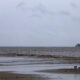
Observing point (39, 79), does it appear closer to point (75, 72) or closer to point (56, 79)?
point (56, 79)

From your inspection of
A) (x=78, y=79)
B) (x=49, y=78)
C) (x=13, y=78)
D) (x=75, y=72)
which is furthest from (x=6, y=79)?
(x=75, y=72)

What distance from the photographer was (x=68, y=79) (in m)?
27.4

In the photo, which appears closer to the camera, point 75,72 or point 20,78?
point 20,78

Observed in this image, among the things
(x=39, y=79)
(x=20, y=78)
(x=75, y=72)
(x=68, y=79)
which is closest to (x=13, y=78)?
(x=20, y=78)

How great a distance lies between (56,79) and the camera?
1073 inches

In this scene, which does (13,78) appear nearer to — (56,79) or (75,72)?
(56,79)

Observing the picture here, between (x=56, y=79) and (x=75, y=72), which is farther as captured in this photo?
(x=75, y=72)

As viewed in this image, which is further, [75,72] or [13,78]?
[75,72]

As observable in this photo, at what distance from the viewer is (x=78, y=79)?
27672mm

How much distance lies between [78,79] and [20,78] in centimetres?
501

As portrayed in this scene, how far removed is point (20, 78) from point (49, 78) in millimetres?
2522

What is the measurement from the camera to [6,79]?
89.7ft

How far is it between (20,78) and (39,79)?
1.93 meters

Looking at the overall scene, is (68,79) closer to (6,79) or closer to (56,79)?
(56,79)
